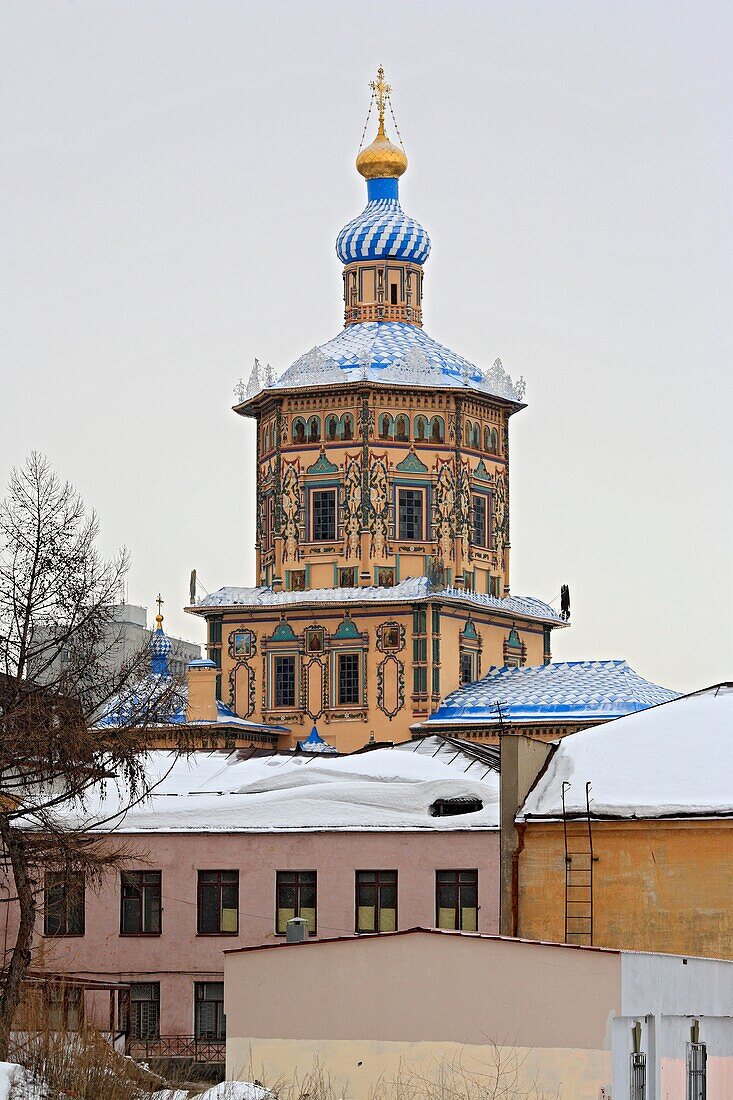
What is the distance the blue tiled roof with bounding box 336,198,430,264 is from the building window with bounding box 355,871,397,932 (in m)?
32.8

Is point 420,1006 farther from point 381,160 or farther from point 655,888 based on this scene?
point 381,160

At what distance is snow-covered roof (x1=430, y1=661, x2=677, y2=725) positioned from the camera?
68.2 m

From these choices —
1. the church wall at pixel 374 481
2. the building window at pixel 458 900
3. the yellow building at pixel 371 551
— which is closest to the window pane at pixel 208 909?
the building window at pixel 458 900

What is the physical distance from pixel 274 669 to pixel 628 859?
35732 mm

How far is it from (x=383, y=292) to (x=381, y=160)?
4170mm

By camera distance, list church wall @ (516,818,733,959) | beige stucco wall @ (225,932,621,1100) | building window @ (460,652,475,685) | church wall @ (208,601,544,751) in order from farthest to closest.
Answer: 1. building window @ (460,652,475,685)
2. church wall @ (208,601,544,751)
3. church wall @ (516,818,733,959)
4. beige stucco wall @ (225,932,621,1100)

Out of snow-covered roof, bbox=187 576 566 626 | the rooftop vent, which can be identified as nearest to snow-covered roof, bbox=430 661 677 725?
snow-covered roof, bbox=187 576 566 626

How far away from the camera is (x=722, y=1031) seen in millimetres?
33031

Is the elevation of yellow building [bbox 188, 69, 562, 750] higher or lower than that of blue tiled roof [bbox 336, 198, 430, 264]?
lower

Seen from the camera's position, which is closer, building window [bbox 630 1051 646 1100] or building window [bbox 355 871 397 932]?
building window [bbox 630 1051 646 1100]

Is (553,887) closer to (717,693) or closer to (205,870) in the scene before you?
(717,693)

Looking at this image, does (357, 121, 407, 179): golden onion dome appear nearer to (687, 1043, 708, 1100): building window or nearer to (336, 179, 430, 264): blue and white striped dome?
(336, 179, 430, 264): blue and white striped dome

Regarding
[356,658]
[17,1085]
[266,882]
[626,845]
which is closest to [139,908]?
[266,882]

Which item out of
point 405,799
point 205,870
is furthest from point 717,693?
point 205,870
